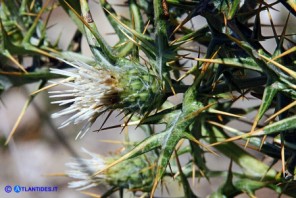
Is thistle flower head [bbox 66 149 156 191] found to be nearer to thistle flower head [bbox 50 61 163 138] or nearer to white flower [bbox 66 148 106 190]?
white flower [bbox 66 148 106 190]

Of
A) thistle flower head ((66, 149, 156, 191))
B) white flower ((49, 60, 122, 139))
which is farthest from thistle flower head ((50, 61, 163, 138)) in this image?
thistle flower head ((66, 149, 156, 191))

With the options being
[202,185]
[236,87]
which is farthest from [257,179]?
[202,185]

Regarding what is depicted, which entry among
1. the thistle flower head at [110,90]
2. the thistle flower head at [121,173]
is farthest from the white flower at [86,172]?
the thistle flower head at [110,90]

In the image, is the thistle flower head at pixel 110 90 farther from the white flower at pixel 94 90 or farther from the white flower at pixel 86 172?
the white flower at pixel 86 172

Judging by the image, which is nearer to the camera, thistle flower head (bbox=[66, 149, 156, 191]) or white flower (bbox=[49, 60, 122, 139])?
white flower (bbox=[49, 60, 122, 139])

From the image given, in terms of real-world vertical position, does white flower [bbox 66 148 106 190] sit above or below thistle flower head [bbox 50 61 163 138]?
below

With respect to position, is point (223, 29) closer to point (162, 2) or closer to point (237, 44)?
point (237, 44)
